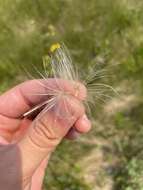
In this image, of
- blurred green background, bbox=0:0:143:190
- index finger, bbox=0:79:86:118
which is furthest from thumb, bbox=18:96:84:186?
blurred green background, bbox=0:0:143:190

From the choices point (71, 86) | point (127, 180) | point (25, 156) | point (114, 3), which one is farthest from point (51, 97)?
point (114, 3)

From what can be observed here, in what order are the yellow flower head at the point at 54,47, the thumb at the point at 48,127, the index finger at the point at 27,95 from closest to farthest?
the thumb at the point at 48,127 → the index finger at the point at 27,95 → the yellow flower head at the point at 54,47

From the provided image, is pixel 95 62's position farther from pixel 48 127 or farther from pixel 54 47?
pixel 48 127

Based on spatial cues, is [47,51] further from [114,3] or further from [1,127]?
[1,127]

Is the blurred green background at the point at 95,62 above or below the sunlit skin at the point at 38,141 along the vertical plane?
below

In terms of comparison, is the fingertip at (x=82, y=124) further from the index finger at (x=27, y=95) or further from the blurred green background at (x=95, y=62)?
the blurred green background at (x=95, y=62)

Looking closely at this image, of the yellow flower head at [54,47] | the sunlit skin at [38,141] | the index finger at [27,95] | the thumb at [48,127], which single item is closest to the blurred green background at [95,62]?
the yellow flower head at [54,47]

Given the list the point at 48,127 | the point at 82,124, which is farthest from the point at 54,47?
the point at 48,127
